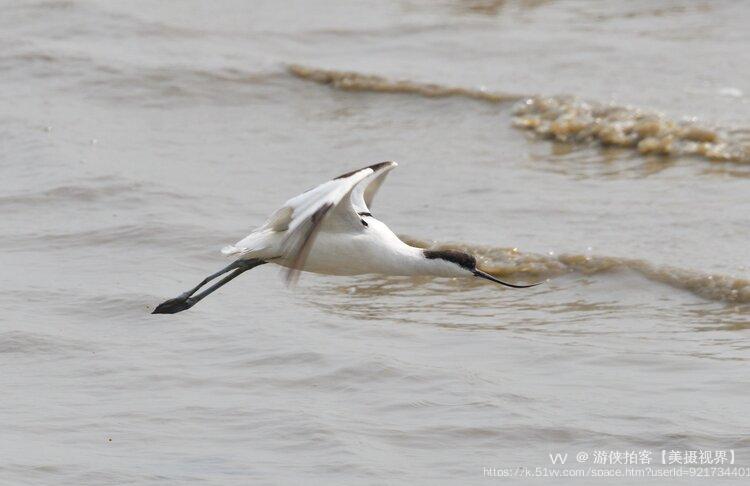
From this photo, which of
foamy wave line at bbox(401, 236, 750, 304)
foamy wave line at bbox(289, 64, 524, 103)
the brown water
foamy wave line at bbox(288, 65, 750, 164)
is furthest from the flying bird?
foamy wave line at bbox(289, 64, 524, 103)

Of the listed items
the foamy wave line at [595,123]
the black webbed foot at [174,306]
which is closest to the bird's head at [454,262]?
the black webbed foot at [174,306]

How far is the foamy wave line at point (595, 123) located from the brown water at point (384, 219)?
34 mm

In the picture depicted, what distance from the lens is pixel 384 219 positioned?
10938 mm

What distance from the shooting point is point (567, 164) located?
502 inches

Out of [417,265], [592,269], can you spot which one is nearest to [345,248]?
[417,265]

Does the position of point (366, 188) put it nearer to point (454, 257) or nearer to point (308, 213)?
point (454, 257)

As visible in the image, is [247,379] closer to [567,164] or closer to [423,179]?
[423,179]

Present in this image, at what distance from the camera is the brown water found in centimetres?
678

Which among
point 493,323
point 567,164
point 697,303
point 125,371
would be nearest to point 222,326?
point 125,371

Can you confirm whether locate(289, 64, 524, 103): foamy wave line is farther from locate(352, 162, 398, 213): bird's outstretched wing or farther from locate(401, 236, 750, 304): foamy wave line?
locate(352, 162, 398, 213): bird's outstretched wing

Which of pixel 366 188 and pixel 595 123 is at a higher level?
pixel 366 188

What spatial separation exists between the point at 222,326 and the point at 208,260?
5.01 feet

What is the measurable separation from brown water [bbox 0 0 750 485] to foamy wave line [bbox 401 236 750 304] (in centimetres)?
2

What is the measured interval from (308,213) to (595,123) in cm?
725
